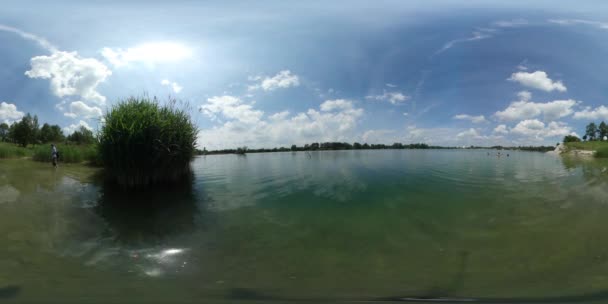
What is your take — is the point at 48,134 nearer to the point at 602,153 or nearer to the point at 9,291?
the point at 9,291

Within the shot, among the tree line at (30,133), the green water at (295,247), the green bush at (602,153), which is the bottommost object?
the green water at (295,247)

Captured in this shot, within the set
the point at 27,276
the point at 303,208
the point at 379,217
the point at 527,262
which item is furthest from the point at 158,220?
the point at 527,262

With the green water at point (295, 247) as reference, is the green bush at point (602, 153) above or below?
above

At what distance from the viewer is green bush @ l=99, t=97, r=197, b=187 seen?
11633mm

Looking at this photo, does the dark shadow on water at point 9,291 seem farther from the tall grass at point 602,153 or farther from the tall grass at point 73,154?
the tall grass at point 602,153

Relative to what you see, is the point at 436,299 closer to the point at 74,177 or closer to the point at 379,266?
the point at 379,266

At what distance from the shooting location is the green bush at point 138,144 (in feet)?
38.2

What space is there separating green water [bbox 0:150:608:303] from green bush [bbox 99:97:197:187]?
170 centimetres

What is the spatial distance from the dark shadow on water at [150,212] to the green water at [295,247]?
56 millimetres

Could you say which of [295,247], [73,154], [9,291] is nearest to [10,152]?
[73,154]

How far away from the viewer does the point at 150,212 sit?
836 centimetres

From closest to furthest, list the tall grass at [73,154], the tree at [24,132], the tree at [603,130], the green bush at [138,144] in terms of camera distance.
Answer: the green bush at [138,144] → the tall grass at [73,154] → the tree at [24,132] → the tree at [603,130]

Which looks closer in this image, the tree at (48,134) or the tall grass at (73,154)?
the tall grass at (73,154)

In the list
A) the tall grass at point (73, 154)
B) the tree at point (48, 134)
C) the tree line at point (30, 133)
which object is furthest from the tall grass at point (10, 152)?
the tree at point (48, 134)
